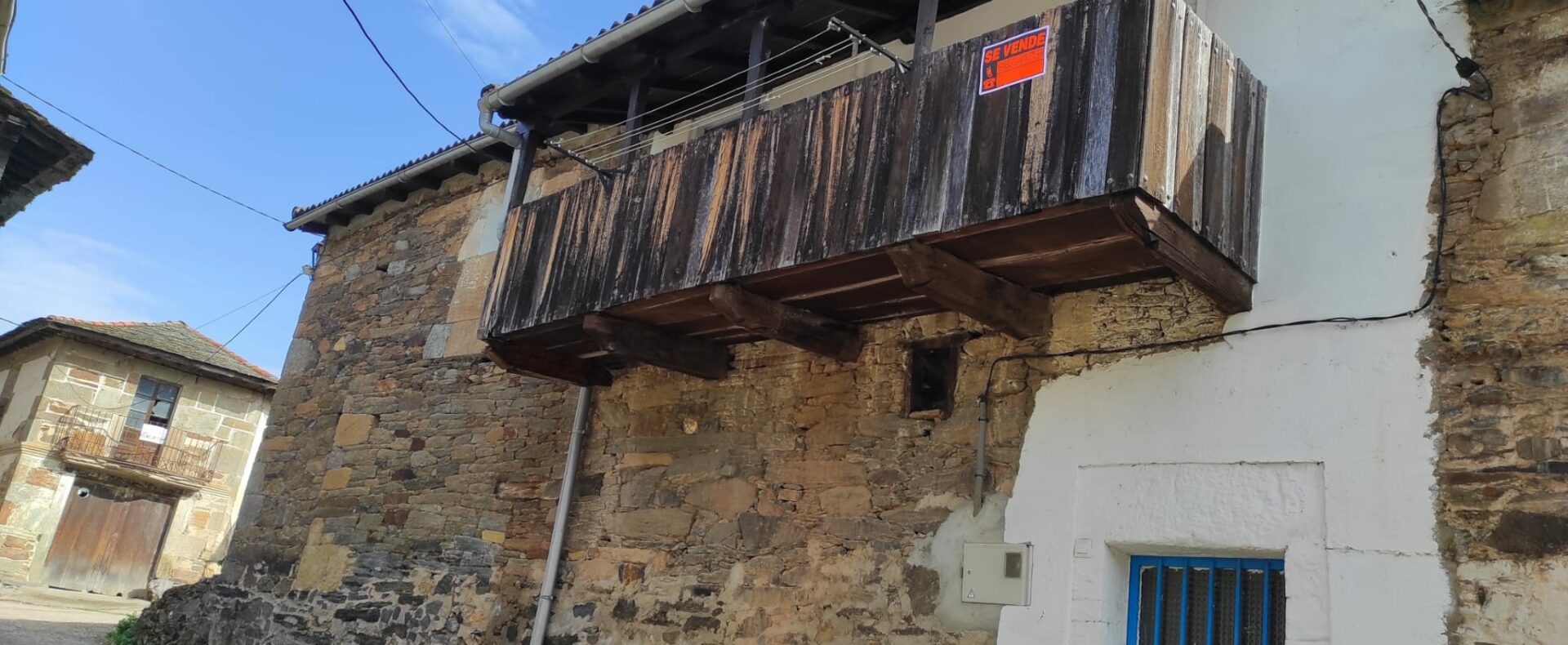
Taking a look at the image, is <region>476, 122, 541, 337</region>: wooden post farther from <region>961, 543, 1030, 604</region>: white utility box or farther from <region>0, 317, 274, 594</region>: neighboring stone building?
<region>0, 317, 274, 594</region>: neighboring stone building

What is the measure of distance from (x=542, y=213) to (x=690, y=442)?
1.72 metres

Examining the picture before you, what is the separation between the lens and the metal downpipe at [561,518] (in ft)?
21.2

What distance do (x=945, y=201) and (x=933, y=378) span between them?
1.32 m

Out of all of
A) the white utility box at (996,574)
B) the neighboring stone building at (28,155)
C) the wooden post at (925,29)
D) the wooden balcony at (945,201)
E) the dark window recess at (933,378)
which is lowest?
the white utility box at (996,574)

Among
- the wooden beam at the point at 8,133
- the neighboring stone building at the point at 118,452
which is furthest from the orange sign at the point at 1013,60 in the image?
the neighboring stone building at the point at 118,452

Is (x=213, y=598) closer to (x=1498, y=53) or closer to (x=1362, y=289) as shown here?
(x=1362, y=289)

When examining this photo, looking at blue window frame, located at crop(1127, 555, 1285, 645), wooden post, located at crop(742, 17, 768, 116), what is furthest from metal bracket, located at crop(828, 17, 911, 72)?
blue window frame, located at crop(1127, 555, 1285, 645)

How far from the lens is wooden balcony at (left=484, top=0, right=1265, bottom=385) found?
3.82 m

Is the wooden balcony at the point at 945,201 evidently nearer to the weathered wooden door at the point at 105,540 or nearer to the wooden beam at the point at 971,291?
the wooden beam at the point at 971,291

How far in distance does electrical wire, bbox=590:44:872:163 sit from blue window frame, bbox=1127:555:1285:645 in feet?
10.0

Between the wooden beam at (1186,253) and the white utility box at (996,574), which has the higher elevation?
the wooden beam at (1186,253)

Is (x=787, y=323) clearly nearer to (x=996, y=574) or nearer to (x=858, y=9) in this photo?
(x=996, y=574)

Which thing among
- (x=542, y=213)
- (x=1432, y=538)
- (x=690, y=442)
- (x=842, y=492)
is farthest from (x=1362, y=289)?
(x=542, y=213)

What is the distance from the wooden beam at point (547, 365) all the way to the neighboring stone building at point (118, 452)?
15.7m
